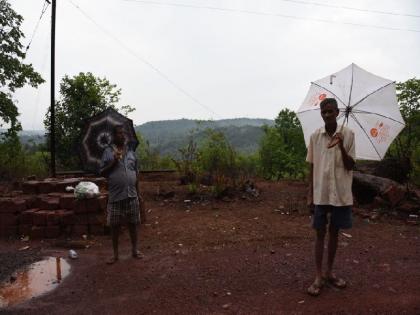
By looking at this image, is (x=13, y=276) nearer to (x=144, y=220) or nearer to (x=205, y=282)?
(x=205, y=282)

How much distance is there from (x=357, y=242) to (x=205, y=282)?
2.65 m

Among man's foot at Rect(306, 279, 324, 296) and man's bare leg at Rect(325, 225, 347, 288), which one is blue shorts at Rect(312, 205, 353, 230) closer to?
man's bare leg at Rect(325, 225, 347, 288)

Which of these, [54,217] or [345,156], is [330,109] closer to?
[345,156]

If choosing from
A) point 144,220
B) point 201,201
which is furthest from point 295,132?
point 144,220

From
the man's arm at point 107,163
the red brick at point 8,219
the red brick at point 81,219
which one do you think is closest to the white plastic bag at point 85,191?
the red brick at point 81,219

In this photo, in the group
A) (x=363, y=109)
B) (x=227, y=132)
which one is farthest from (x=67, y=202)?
(x=227, y=132)

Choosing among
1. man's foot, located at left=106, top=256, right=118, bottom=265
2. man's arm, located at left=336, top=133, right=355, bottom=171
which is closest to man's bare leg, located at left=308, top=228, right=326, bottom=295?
man's arm, located at left=336, top=133, right=355, bottom=171

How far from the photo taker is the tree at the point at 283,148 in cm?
2461

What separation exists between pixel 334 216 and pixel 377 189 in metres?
4.53

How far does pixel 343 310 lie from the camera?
3.53 metres

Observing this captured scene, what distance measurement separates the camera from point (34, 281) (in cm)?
462

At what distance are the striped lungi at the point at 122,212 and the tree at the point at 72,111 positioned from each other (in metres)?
11.4

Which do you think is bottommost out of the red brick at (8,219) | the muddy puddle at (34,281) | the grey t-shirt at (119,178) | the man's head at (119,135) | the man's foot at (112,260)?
the muddy puddle at (34,281)

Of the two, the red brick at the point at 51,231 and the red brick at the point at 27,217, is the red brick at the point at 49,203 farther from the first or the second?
the red brick at the point at 51,231
